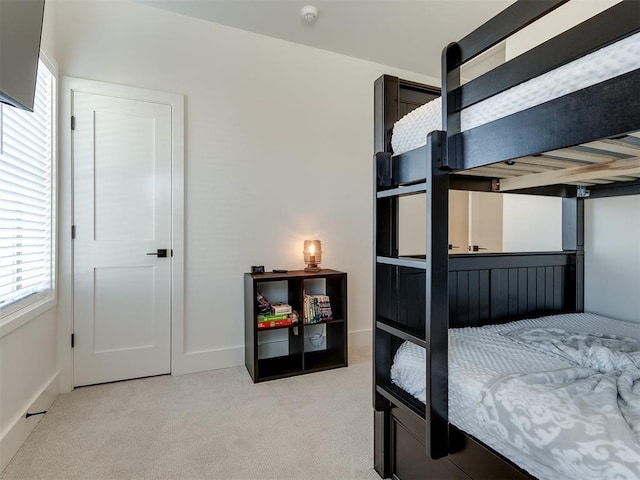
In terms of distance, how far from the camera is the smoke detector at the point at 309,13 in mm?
2594

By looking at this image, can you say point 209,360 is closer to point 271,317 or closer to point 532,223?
point 271,317

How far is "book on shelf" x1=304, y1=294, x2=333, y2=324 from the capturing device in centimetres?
280

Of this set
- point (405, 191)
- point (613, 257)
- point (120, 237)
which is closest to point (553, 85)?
point (405, 191)

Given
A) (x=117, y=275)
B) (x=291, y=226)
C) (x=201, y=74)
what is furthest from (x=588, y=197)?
(x=117, y=275)

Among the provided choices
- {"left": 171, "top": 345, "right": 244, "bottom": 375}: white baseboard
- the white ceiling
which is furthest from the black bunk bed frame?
{"left": 171, "top": 345, "right": 244, "bottom": 375}: white baseboard

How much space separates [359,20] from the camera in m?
2.77

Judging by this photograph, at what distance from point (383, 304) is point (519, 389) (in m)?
0.60

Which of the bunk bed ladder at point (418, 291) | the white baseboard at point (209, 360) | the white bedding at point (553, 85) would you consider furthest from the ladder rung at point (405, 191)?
the white baseboard at point (209, 360)

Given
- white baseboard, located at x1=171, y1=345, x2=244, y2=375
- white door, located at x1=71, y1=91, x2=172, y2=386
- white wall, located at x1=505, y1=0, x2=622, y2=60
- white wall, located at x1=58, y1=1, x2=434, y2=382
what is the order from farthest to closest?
white baseboard, located at x1=171, y1=345, x2=244, y2=375
white wall, located at x1=58, y1=1, x2=434, y2=382
white door, located at x1=71, y1=91, x2=172, y2=386
white wall, located at x1=505, y1=0, x2=622, y2=60

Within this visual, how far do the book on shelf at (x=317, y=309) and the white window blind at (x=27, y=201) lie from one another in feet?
5.91

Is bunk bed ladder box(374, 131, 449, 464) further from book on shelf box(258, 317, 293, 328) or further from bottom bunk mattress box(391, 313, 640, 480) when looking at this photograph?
book on shelf box(258, 317, 293, 328)

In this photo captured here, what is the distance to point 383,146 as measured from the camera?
151cm

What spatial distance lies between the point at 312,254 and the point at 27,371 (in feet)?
6.57

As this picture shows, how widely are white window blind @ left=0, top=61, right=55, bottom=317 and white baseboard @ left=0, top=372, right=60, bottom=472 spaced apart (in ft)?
1.85
